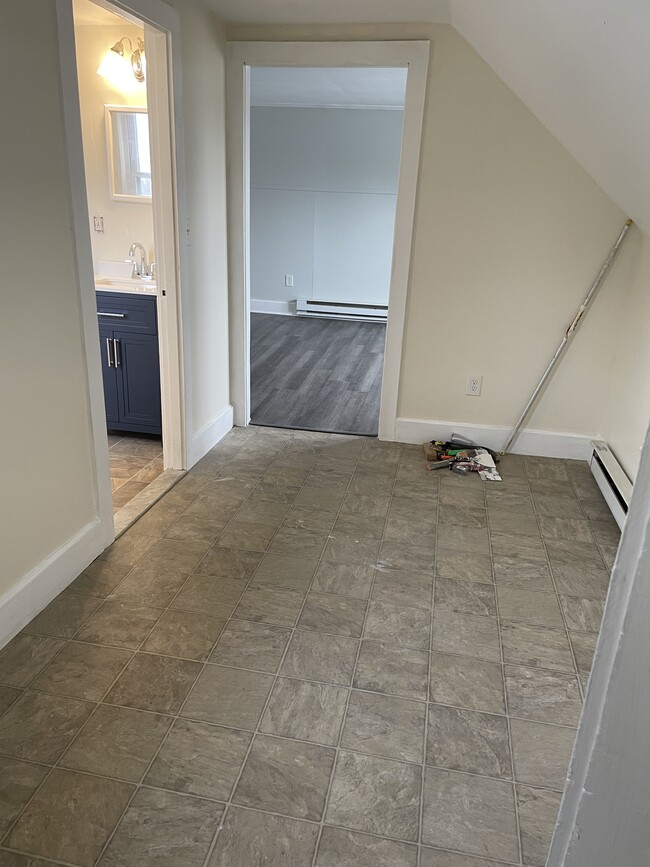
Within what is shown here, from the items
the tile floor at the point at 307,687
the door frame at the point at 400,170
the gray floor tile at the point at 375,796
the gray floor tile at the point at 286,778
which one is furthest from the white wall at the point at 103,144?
the gray floor tile at the point at 375,796

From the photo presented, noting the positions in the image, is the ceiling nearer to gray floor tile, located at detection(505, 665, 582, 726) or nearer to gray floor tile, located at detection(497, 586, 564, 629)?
gray floor tile, located at detection(497, 586, 564, 629)

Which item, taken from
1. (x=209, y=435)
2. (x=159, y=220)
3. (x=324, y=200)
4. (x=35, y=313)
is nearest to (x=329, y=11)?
(x=159, y=220)

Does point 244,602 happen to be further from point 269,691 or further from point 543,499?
point 543,499

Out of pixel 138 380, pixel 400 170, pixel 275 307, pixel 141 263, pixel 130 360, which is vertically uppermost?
pixel 400 170

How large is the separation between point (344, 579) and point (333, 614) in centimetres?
22

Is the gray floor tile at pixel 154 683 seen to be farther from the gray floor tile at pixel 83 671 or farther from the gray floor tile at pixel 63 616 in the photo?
the gray floor tile at pixel 63 616

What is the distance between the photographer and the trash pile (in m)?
3.37

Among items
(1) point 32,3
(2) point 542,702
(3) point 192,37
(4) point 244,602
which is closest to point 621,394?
(2) point 542,702

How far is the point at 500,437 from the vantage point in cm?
363

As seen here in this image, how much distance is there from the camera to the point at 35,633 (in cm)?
204

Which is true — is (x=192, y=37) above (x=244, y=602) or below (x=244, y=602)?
above

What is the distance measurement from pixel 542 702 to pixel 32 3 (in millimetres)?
Answer: 2454

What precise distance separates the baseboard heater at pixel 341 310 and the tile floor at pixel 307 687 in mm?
4419

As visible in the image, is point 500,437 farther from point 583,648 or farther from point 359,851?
point 359,851
